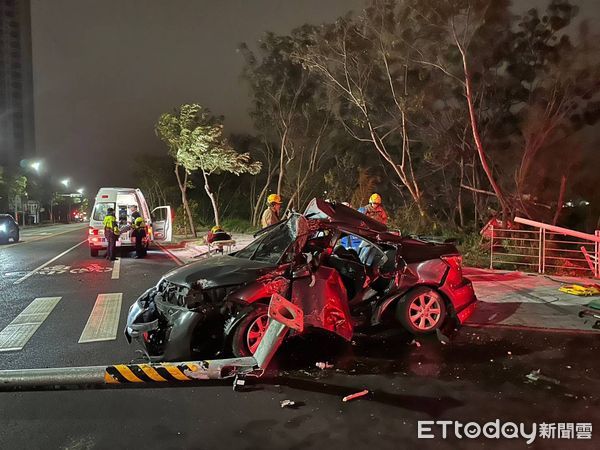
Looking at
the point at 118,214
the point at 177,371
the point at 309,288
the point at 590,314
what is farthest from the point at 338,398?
the point at 118,214

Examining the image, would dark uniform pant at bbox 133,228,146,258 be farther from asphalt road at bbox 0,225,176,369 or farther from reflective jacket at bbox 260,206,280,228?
reflective jacket at bbox 260,206,280,228

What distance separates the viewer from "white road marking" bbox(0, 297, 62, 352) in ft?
19.4

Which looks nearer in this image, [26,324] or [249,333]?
[249,333]

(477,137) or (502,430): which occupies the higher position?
(477,137)

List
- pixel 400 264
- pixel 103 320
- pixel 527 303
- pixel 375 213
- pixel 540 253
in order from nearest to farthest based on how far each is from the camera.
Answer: pixel 400 264 → pixel 103 320 → pixel 527 303 → pixel 375 213 → pixel 540 253

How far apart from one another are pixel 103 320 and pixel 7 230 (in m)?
19.5

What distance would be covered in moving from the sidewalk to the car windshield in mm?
2960

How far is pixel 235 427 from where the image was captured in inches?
144

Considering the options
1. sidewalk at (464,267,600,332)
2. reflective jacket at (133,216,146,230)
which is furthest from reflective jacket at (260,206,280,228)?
reflective jacket at (133,216,146,230)

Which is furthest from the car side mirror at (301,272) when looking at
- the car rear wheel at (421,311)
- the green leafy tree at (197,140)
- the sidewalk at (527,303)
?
the green leafy tree at (197,140)

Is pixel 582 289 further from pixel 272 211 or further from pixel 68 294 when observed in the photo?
pixel 68 294

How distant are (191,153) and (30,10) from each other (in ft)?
404

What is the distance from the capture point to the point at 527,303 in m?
7.87

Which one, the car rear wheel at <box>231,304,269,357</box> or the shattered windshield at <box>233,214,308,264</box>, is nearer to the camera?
the car rear wheel at <box>231,304,269,357</box>
